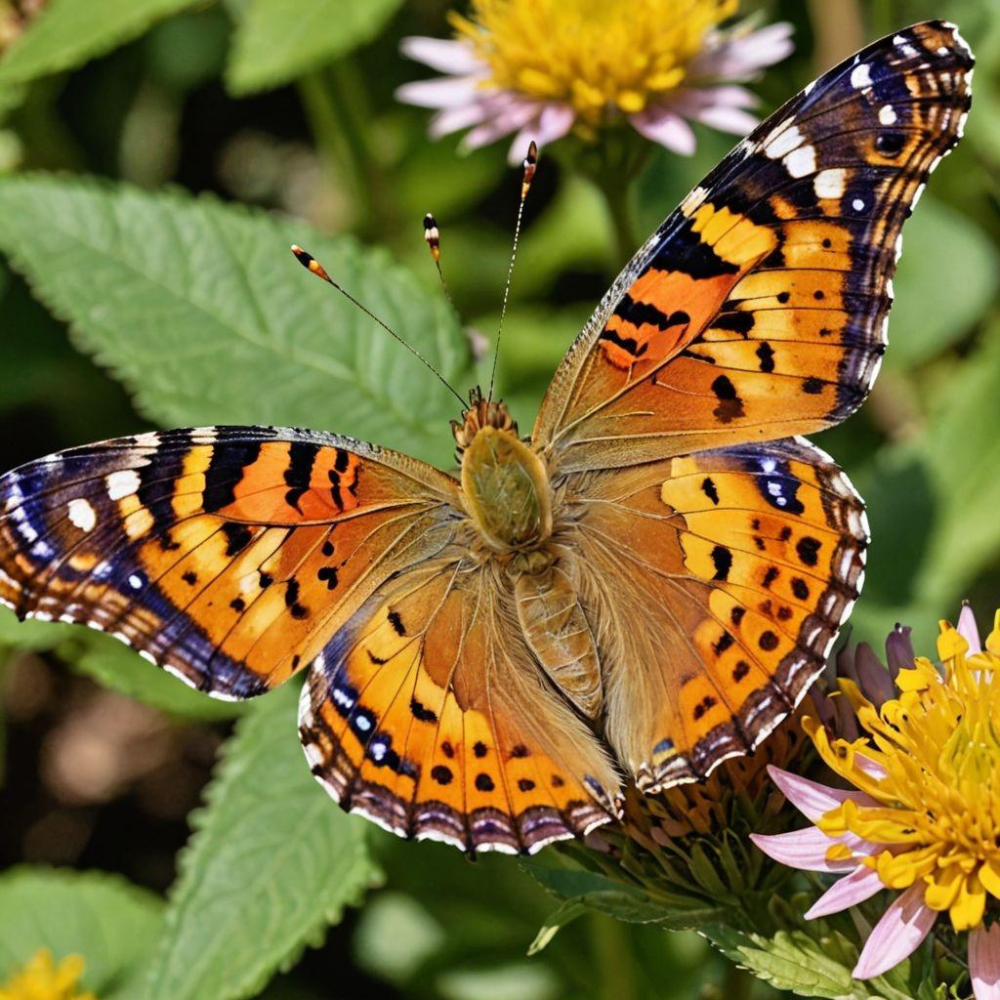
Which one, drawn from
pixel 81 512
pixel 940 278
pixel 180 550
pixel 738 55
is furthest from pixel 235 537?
pixel 940 278

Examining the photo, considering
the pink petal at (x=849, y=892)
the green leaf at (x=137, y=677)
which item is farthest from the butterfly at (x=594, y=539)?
the green leaf at (x=137, y=677)

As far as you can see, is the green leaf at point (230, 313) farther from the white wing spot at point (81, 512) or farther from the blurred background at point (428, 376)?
the white wing spot at point (81, 512)

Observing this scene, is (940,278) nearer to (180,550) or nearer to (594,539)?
(594,539)

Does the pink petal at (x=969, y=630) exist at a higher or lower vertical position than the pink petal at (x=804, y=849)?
higher

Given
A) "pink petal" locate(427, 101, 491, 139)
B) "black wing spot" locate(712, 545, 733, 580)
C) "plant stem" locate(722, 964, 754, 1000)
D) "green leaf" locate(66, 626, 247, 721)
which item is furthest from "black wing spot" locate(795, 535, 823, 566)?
"pink petal" locate(427, 101, 491, 139)

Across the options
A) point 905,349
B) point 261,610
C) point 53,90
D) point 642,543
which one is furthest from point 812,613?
point 53,90

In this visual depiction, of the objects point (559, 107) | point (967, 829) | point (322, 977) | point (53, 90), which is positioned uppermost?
point (53, 90)

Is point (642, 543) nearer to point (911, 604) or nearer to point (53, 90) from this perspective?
point (911, 604)
